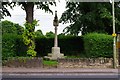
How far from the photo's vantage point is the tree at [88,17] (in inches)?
1199

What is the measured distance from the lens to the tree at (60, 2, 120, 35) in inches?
1199

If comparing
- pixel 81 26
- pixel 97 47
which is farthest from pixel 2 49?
pixel 81 26

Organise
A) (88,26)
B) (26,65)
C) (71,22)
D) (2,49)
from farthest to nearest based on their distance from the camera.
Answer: (71,22)
(88,26)
(2,49)
(26,65)

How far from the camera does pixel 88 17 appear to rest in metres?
30.5

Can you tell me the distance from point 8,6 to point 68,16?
710cm

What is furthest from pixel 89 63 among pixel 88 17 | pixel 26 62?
pixel 88 17

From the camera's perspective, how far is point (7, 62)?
22.7 meters

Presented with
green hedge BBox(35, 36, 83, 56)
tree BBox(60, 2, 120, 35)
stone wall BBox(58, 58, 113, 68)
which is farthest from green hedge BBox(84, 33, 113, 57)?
green hedge BBox(35, 36, 83, 56)

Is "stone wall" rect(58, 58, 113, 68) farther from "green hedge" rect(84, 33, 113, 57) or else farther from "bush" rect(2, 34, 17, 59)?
"bush" rect(2, 34, 17, 59)

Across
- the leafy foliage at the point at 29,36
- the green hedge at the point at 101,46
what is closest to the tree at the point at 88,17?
the green hedge at the point at 101,46

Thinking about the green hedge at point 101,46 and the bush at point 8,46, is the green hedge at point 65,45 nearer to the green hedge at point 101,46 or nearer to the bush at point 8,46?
the green hedge at point 101,46

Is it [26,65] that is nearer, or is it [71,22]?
[26,65]

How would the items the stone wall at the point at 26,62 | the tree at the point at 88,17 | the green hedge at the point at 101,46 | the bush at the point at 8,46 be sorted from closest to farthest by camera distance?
the stone wall at the point at 26,62 < the bush at the point at 8,46 < the green hedge at the point at 101,46 < the tree at the point at 88,17

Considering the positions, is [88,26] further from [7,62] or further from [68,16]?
[7,62]
